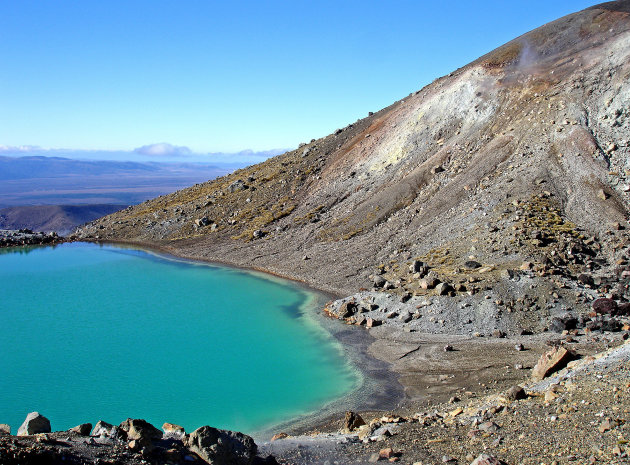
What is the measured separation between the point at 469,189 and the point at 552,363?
25.2 m

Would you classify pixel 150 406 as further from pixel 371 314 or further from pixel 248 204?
pixel 248 204

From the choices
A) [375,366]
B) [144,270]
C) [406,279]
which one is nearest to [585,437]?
[375,366]

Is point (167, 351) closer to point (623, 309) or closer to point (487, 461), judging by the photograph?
point (487, 461)

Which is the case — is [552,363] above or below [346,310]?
above

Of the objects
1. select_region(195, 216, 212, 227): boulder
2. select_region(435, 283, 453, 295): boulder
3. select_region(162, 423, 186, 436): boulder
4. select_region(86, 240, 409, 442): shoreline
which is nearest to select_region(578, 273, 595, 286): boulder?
select_region(435, 283, 453, 295): boulder

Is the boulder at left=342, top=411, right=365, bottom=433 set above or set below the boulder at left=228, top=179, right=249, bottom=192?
below

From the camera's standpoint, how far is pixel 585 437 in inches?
566

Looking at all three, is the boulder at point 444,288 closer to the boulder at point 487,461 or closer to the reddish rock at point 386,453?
the reddish rock at point 386,453

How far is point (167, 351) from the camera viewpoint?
3000cm

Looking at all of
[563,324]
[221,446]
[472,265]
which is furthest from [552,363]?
[221,446]

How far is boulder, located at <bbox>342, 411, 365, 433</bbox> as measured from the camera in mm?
19070

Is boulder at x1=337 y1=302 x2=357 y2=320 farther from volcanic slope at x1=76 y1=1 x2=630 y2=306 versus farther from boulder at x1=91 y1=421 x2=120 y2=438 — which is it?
boulder at x1=91 y1=421 x2=120 y2=438

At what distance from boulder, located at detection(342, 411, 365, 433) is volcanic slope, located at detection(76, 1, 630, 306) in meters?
14.1

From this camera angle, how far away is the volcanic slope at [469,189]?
35.1 meters
